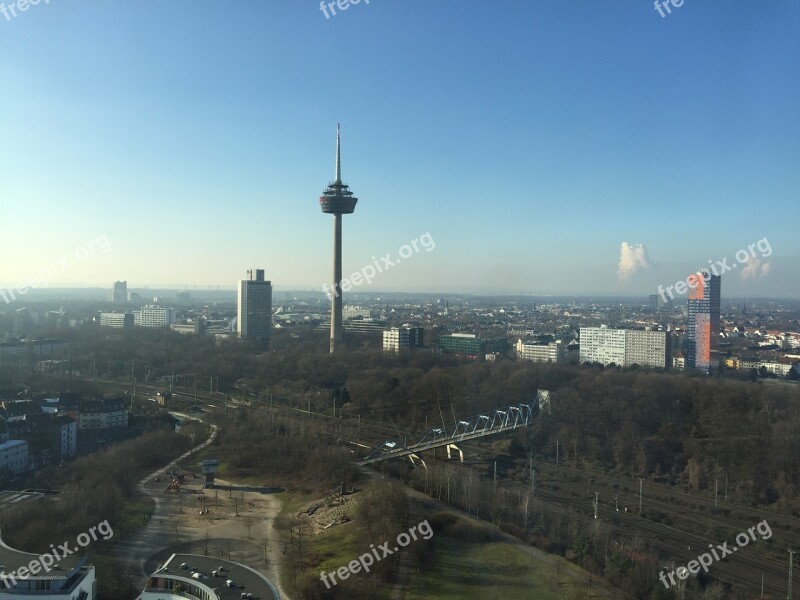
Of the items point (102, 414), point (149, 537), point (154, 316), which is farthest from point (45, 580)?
point (154, 316)

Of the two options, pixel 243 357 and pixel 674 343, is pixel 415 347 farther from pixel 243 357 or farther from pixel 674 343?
pixel 674 343

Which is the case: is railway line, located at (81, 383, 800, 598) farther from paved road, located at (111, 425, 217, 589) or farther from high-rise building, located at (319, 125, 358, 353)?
high-rise building, located at (319, 125, 358, 353)

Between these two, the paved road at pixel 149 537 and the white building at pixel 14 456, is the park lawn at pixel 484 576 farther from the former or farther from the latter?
the white building at pixel 14 456

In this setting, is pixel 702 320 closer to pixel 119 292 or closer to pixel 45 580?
pixel 45 580

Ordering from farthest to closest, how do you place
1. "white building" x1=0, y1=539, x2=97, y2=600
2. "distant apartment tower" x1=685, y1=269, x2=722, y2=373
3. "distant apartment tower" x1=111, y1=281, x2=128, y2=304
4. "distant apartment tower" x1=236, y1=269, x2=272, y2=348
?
"distant apartment tower" x1=111, y1=281, x2=128, y2=304
"distant apartment tower" x1=236, y1=269, x2=272, y2=348
"distant apartment tower" x1=685, y1=269, x2=722, y2=373
"white building" x1=0, y1=539, x2=97, y2=600

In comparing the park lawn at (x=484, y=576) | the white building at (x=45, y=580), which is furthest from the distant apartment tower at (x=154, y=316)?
the park lawn at (x=484, y=576)

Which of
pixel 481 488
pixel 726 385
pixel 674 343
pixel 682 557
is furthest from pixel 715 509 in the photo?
pixel 674 343

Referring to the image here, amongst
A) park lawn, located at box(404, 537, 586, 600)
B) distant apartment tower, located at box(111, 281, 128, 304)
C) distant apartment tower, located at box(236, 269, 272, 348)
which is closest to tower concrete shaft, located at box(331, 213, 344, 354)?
distant apartment tower, located at box(236, 269, 272, 348)
